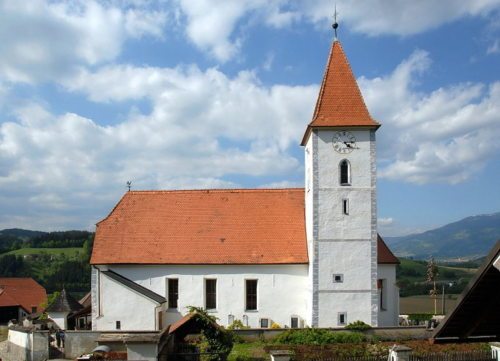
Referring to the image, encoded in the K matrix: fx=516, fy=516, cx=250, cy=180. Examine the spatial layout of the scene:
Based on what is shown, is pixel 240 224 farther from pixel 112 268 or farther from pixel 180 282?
pixel 112 268

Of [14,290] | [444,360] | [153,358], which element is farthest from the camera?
[14,290]

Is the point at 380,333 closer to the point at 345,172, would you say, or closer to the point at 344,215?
the point at 344,215

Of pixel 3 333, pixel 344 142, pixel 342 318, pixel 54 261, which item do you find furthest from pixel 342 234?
pixel 54 261

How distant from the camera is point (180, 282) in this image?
29.7 metres

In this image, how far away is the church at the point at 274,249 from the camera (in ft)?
89.9

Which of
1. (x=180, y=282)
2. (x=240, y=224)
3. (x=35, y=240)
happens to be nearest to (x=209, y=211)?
(x=240, y=224)

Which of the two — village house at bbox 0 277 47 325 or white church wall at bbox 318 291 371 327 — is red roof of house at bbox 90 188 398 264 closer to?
white church wall at bbox 318 291 371 327

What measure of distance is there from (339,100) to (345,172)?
412cm

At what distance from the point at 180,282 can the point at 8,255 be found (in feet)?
288

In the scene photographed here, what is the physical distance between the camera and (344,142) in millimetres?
28000

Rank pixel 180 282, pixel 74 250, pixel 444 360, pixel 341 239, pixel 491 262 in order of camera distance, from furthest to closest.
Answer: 1. pixel 74 250
2. pixel 180 282
3. pixel 341 239
4. pixel 444 360
5. pixel 491 262

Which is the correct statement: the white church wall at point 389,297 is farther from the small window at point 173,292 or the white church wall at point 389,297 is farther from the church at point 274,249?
the small window at point 173,292

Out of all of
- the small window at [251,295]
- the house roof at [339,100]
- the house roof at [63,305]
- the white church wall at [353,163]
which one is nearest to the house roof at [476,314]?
the white church wall at [353,163]

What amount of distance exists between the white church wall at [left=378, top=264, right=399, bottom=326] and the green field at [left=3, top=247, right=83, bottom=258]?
87094 millimetres
